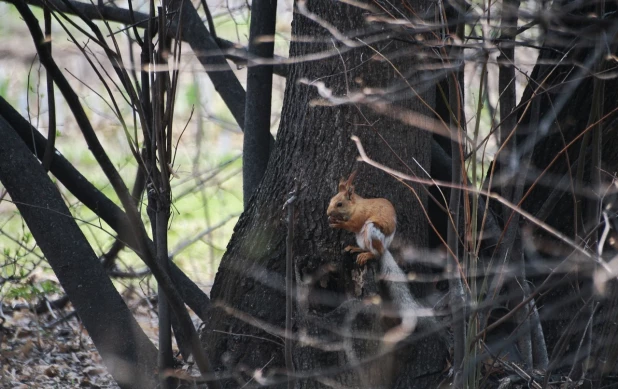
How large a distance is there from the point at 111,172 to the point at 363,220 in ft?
3.23

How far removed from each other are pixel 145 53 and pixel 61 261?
3.61ft

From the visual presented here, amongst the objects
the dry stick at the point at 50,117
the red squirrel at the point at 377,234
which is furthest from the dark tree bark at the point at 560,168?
the dry stick at the point at 50,117

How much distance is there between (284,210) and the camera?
3.17 metres

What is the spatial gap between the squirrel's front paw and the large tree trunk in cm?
4

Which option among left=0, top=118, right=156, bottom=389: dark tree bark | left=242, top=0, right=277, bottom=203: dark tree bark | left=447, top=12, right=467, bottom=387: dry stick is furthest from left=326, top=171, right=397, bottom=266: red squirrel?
left=242, top=0, right=277, bottom=203: dark tree bark

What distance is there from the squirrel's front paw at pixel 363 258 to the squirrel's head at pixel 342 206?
15 centimetres

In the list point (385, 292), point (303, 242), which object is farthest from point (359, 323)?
point (303, 242)

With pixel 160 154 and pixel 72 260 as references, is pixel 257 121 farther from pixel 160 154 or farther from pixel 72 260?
pixel 160 154

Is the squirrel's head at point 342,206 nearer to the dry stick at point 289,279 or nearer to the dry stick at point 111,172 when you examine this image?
the dry stick at point 289,279

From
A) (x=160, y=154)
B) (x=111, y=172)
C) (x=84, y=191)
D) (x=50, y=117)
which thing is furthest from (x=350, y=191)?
(x=84, y=191)

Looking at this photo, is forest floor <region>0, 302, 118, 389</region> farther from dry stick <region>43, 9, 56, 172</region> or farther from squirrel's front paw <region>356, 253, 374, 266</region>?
squirrel's front paw <region>356, 253, 374, 266</region>

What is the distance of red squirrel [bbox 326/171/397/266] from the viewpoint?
111 inches

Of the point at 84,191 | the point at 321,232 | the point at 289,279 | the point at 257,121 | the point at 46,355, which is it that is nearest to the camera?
the point at 289,279

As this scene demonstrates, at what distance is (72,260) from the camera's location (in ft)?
10.7
